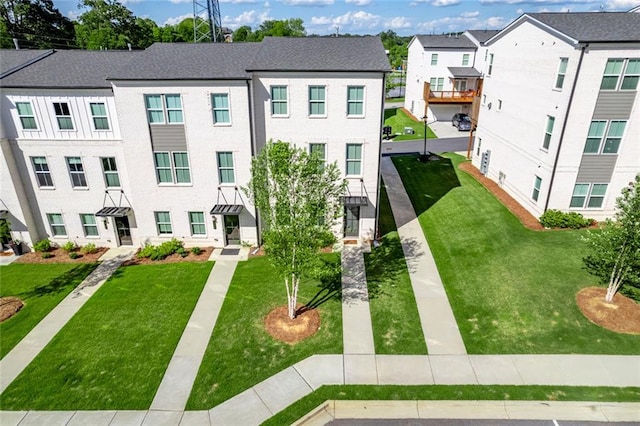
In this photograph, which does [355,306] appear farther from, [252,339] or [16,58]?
[16,58]

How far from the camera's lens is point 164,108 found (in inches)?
811

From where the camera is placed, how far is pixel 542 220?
930 inches

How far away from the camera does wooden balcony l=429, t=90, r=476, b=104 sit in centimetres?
5009

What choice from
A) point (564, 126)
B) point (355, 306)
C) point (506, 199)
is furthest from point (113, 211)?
point (564, 126)

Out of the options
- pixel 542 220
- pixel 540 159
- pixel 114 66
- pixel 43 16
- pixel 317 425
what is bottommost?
pixel 317 425

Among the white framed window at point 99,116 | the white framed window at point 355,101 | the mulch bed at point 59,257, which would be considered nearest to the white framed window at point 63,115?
the white framed window at point 99,116

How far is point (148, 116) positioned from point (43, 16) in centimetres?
6656

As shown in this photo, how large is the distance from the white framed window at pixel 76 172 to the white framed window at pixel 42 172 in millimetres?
1328

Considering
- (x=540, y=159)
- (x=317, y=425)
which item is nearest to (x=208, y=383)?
(x=317, y=425)

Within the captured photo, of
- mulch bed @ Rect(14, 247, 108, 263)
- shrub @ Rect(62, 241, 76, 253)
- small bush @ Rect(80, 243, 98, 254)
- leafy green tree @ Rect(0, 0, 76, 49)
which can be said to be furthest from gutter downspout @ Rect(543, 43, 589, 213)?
leafy green tree @ Rect(0, 0, 76, 49)

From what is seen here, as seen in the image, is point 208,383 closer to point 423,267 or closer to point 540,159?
point 423,267

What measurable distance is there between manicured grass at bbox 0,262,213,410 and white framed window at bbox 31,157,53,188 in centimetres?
766

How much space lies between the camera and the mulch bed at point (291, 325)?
16078 mm

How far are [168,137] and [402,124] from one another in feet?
129
